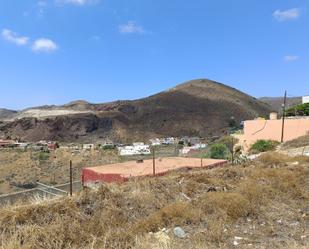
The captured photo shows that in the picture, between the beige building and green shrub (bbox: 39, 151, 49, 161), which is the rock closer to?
the beige building

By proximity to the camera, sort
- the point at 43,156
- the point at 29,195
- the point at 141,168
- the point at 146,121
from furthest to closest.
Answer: the point at 146,121 < the point at 43,156 < the point at 141,168 < the point at 29,195

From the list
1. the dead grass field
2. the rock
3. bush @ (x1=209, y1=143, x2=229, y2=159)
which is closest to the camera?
the dead grass field

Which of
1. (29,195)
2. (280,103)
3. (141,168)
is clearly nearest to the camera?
(29,195)

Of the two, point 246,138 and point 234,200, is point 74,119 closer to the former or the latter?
point 246,138

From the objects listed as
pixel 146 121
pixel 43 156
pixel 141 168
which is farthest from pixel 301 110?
pixel 146 121

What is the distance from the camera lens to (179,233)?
6.12m

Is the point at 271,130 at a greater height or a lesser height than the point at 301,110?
lesser

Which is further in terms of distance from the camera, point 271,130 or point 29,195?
point 271,130

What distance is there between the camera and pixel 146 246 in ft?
15.3

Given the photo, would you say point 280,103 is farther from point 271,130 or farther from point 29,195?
point 29,195

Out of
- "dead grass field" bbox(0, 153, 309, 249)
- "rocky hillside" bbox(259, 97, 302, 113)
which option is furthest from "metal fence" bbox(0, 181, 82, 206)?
"rocky hillside" bbox(259, 97, 302, 113)

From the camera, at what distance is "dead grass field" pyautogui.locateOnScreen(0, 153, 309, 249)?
5422 millimetres

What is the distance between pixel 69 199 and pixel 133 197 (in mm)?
1291

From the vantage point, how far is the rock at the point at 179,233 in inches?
238
